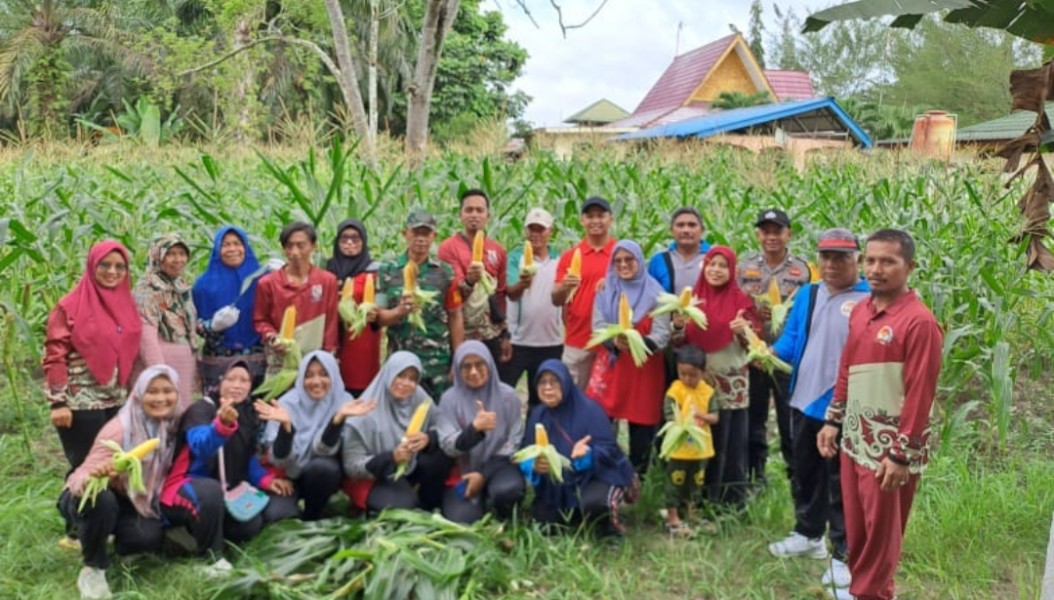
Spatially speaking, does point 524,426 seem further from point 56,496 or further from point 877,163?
point 877,163

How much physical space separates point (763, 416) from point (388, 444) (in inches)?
74.6

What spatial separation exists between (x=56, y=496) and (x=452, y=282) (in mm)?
2192

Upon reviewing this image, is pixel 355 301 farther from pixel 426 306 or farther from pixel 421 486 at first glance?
pixel 421 486

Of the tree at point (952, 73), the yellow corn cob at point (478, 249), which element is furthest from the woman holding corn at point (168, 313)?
the tree at point (952, 73)

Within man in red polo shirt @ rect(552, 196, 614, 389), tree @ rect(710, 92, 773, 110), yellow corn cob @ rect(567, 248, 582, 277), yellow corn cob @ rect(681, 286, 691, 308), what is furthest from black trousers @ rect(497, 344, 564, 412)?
tree @ rect(710, 92, 773, 110)

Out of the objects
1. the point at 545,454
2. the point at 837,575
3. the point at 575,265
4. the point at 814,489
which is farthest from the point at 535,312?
the point at 837,575

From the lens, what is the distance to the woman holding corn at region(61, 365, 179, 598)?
3234 mm

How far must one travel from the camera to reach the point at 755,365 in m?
3.92

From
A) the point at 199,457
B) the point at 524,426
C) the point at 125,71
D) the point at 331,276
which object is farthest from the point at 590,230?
the point at 125,71

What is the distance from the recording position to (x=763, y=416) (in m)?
4.29

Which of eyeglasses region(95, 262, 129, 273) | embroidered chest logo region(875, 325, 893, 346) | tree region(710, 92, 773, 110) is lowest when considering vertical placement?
embroidered chest logo region(875, 325, 893, 346)

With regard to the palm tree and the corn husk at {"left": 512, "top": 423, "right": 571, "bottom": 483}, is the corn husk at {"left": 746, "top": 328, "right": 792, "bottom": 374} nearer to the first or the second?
the corn husk at {"left": 512, "top": 423, "right": 571, "bottom": 483}

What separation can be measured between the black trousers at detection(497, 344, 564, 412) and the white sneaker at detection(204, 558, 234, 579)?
171 cm

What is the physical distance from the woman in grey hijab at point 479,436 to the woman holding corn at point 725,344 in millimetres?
946
